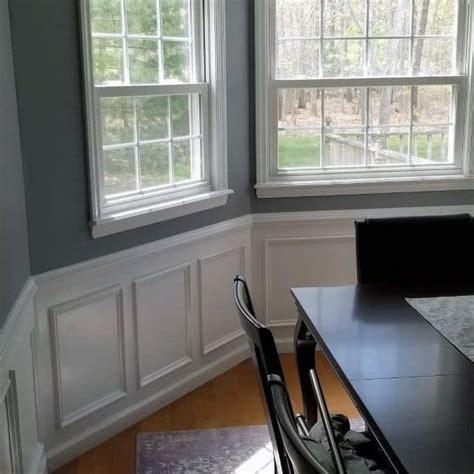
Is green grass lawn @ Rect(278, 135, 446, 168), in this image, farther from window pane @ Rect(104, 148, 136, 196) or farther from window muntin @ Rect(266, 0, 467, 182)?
window pane @ Rect(104, 148, 136, 196)

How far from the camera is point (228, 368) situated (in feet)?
12.2

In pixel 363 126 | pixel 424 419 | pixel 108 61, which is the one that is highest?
pixel 108 61

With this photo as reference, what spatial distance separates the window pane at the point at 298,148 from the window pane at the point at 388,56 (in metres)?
0.46

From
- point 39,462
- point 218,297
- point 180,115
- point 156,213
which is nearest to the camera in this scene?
point 39,462

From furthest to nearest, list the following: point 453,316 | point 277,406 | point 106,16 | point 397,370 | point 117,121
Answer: point 117,121 < point 106,16 < point 453,316 < point 397,370 < point 277,406

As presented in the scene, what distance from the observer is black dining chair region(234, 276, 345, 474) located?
1264mm

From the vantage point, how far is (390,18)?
12.0 feet

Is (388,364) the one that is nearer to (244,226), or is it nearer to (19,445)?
(19,445)

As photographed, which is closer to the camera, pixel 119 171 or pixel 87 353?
pixel 87 353

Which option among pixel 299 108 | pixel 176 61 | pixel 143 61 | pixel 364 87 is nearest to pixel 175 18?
pixel 176 61

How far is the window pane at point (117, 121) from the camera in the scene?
2.93 m

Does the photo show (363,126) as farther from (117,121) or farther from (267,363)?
(267,363)

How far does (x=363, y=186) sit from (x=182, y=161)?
101 cm

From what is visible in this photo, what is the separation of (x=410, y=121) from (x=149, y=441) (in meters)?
2.15
